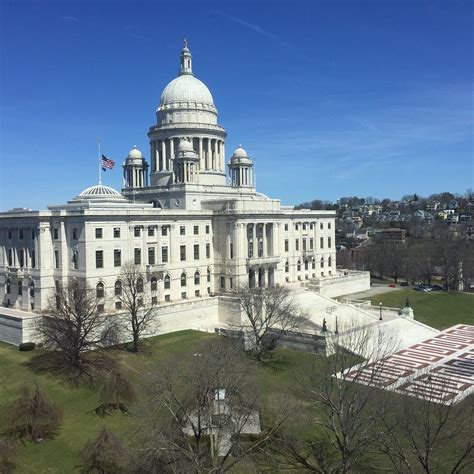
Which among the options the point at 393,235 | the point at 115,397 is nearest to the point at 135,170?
the point at 115,397

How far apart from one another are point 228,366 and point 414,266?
7887 centimetres

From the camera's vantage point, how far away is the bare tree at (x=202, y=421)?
27.3m

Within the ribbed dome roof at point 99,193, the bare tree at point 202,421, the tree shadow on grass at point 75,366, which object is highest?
the ribbed dome roof at point 99,193

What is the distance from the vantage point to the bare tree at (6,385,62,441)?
3566 cm

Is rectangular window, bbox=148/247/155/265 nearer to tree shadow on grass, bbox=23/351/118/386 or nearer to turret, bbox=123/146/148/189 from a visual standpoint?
tree shadow on grass, bbox=23/351/118/386

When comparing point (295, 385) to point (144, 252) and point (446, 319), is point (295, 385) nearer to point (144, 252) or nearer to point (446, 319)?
point (144, 252)

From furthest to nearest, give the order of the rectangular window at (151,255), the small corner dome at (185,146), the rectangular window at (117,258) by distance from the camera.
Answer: the small corner dome at (185,146) < the rectangular window at (151,255) < the rectangular window at (117,258)

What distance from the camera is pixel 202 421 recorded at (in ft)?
100

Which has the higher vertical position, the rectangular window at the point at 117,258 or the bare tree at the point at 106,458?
the rectangular window at the point at 117,258

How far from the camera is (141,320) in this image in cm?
5700

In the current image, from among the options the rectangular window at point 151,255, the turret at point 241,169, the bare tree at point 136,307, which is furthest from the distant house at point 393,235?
the bare tree at point 136,307

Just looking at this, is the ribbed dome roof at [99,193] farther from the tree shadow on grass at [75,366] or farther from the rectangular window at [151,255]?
the tree shadow on grass at [75,366]

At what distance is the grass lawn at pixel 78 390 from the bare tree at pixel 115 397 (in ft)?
2.71

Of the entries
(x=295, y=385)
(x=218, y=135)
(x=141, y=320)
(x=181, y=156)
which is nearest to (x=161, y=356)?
(x=141, y=320)
